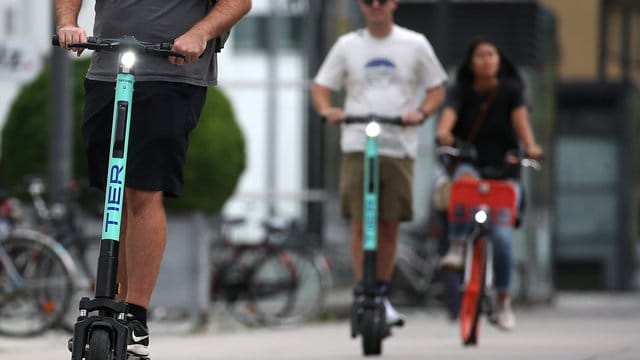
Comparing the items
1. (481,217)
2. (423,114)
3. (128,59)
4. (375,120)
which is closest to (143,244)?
(128,59)

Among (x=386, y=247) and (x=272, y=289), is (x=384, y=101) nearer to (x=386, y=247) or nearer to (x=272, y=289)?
(x=386, y=247)

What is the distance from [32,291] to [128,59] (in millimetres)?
5397

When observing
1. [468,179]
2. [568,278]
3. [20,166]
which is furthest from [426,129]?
[568,278]

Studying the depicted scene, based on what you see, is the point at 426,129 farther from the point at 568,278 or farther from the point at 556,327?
the point at 568,278

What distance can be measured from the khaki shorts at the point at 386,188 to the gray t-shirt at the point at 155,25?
3344 mm

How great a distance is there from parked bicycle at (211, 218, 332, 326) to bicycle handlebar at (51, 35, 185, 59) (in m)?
8.23

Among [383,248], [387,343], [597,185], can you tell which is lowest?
[387,343]

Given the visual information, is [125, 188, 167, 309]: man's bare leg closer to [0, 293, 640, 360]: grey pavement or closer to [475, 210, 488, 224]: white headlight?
[0, 293, 640, 360]: grey pavement

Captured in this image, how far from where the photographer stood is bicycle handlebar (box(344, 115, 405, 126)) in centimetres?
897

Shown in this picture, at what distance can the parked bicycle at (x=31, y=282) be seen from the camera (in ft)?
35.1

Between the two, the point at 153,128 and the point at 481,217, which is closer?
the point at 153,128

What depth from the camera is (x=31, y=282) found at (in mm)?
10758

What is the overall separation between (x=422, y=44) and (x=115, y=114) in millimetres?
4131

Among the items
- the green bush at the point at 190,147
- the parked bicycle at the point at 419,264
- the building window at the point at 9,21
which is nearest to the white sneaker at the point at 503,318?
the green bush at the point at 190,147
